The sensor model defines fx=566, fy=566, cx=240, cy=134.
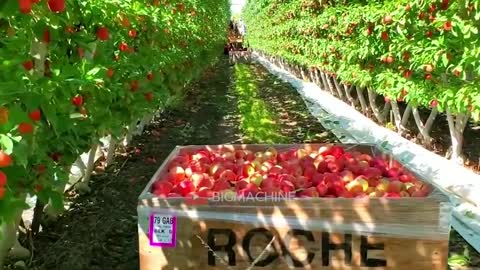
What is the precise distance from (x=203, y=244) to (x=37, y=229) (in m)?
2.02

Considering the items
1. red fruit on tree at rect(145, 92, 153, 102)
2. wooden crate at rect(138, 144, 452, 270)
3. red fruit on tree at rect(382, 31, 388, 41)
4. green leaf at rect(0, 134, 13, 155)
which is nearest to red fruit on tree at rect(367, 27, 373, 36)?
red fruit on tree at rect(382, 31, 388, 41)

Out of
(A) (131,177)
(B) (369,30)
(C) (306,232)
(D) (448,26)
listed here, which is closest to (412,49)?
(D) (448,26)

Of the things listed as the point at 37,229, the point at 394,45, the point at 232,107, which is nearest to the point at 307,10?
the point at 232,107

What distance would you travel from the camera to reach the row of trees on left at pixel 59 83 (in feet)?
5.69

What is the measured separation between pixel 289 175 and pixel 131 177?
10.6 ft

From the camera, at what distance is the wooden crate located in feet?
7.84

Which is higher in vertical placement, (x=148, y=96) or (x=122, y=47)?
(x=122, y=47)

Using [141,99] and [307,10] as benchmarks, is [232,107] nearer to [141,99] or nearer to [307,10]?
[307,10]

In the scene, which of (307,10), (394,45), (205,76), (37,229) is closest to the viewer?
(37,229)

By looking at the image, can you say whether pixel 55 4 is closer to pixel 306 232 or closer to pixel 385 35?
pixel 306 232

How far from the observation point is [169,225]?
243 cm

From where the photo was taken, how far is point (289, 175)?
2.82 meters

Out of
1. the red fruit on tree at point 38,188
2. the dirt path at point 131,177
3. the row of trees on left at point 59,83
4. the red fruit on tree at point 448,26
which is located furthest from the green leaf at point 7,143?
the red fruit on tree at point 448,26

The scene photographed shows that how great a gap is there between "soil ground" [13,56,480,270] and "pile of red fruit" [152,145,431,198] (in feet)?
3.34
